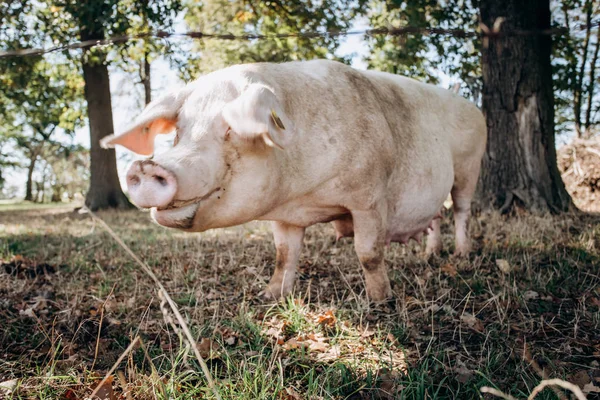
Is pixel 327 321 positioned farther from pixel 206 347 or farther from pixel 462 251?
pixel 462 251

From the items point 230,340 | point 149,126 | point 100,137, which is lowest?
point 230,340

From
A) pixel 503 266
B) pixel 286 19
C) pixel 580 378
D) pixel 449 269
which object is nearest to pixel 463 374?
pixel 580 378

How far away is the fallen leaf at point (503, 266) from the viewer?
3.94 metres

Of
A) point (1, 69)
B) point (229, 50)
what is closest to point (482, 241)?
point (1, 69)

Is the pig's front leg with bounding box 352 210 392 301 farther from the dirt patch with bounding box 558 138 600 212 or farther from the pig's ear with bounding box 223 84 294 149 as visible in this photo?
the dirt patch with bounding box 558 138 600 212

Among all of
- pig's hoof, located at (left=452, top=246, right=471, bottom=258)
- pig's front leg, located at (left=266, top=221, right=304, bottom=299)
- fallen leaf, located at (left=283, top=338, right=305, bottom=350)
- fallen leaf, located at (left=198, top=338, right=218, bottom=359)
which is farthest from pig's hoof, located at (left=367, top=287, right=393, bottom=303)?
pig's hoof, located at (left=452, top=246, right=471, bottom=258)

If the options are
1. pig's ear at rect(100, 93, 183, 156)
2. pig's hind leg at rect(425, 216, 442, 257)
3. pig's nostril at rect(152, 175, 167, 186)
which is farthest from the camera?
pig's hind leg at rect(425, 216, 442, 257)

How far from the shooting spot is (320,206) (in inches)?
126

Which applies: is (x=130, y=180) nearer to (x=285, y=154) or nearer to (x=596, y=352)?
(x=285, y=154)

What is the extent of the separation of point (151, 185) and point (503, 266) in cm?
291

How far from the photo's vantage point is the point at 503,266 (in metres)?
4.02

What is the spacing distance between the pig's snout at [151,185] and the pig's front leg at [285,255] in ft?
4.66

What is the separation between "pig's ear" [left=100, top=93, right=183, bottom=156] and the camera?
266 cm

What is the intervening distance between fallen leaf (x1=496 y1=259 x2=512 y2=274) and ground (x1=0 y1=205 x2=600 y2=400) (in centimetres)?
5
